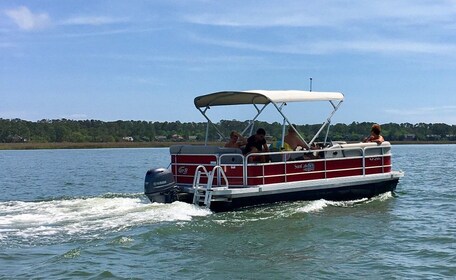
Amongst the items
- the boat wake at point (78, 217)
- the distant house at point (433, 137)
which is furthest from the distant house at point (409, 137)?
the boat wake at point (78, 217)

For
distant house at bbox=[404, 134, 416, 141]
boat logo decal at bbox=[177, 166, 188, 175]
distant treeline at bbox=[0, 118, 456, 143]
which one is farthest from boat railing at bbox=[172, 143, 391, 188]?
distant treeline at bbox=[0, 118, 456, 143]

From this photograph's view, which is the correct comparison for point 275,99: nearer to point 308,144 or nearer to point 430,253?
point 308,144

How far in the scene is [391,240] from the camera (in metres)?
11.0

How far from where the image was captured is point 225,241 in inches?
416

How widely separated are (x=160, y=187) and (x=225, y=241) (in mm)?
3341

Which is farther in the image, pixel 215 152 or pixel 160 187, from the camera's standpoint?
pixel 215 152

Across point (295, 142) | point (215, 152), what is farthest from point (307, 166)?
point (215, 152)

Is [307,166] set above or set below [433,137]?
below

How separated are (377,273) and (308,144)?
6.48 meters

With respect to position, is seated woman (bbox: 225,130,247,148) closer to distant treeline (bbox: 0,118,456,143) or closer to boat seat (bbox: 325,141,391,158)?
Answer: boat seat (bbox: 325,141,391,158)

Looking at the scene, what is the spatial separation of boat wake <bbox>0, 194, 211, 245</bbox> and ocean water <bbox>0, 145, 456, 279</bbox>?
0.9 inches

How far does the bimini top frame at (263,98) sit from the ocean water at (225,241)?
2.44 meters

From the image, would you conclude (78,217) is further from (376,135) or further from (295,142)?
(376,135)

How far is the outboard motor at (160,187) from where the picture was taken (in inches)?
531
